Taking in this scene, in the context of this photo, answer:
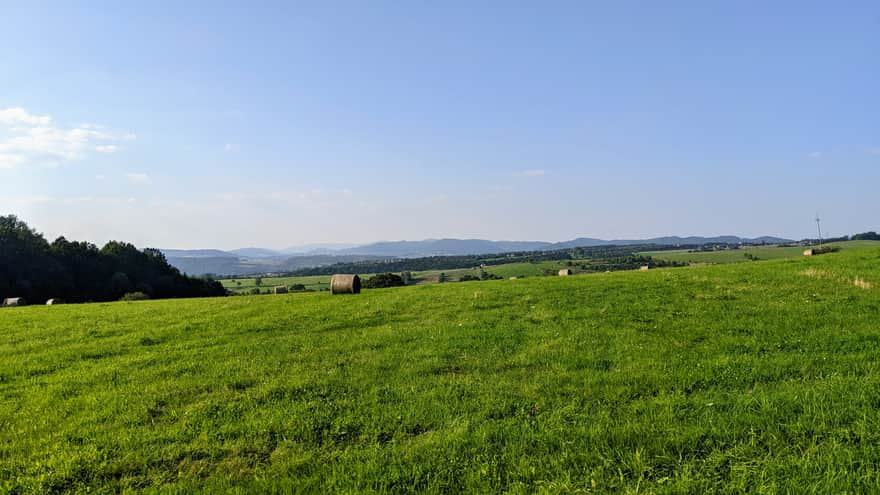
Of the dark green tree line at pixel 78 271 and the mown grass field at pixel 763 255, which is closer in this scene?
the dark green tree line at pixel 78 271

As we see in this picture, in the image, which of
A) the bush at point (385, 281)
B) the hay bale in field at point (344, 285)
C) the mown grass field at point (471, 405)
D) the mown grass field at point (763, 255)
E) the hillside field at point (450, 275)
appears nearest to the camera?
the mown grass field at point (471, 405)

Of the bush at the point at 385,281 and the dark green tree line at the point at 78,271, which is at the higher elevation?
the dark green tree line at the point at 78,271

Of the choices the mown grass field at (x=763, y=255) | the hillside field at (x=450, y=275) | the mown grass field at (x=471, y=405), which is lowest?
the hillside field at (x=450, y=275)

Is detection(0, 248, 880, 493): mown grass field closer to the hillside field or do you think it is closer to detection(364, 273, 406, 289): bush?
detection(364, 273, 406, 289): bush

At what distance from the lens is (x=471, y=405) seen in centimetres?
858

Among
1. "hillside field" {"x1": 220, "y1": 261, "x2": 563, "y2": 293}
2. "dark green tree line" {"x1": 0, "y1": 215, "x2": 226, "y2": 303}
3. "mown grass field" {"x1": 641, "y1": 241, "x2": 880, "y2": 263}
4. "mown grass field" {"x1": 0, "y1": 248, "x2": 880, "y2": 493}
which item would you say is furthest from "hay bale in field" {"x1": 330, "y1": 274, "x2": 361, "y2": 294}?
"mown grass field" {"x1": 641, "y1": 241, "x2": 880, "y2": 263}

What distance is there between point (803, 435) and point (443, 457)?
4758mm

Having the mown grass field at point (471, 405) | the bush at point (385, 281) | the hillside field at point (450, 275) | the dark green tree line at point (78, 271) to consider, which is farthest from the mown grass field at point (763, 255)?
the dark green tree line at point (78, 271)

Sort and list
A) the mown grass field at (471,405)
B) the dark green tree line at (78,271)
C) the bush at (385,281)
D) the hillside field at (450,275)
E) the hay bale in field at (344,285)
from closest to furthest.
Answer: the mown grass field at (471,405), the hay bale in field at (344,285), the bush at (385,281), the dark green tree line at (78,271), the hillside field at (450,275)

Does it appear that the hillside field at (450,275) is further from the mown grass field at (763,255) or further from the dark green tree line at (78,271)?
the mown grass field at (763,255)

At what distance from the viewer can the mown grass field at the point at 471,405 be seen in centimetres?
621

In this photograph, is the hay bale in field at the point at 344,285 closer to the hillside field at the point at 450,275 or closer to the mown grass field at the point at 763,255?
the hillside field at the point at 450,275

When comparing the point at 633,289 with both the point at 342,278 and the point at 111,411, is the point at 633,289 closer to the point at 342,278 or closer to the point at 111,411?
the point at 342,278

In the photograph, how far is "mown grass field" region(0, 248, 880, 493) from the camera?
6.21 meters
